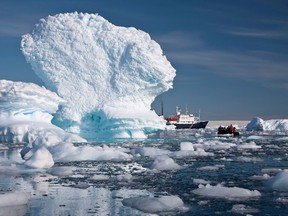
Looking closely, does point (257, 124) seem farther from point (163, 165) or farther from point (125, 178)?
point (125, 178)

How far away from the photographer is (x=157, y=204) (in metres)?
7.86

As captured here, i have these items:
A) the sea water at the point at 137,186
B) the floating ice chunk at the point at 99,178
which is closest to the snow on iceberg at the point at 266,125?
the sea water at the point at 137,186

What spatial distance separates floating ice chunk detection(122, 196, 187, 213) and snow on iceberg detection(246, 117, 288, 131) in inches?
1999

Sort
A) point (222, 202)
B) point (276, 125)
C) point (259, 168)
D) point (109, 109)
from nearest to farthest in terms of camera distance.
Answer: point (222, 202)
point (259, 168)
point (109, 109)
point (276, 125)

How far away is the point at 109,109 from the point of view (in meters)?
30.8

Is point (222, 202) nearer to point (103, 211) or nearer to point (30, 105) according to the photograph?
point (103, 211)

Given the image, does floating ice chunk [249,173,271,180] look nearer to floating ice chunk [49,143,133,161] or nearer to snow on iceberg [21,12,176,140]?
floating ice chunk [49,143,133,161]

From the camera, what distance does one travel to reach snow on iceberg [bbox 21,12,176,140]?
3102 centimetres

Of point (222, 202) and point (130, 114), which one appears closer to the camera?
point (222, 202)

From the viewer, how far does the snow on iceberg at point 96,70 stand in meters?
31.0

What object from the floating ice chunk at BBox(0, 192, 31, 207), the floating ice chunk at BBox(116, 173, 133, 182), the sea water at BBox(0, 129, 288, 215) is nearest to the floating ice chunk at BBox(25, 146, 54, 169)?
the sea water at BBox(0, 129, 288, 215)

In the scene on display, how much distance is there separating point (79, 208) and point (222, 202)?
8.47 ft

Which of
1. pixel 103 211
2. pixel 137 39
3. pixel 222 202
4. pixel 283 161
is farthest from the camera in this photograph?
pixel 137 39

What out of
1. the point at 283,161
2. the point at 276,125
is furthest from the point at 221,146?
the point at 276,125
